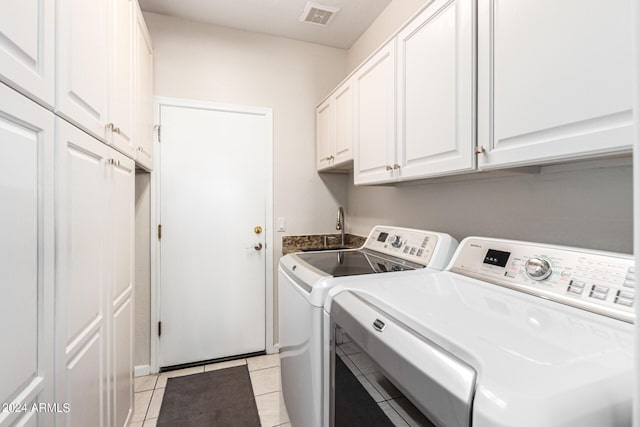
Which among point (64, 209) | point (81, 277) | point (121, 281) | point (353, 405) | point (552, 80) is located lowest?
point (353, 405)

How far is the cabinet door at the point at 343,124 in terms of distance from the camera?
2037 millimetres

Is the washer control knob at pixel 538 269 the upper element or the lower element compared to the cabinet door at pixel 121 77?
lower

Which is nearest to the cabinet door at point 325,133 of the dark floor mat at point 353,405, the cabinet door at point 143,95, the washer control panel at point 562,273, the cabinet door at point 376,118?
the cabinet door at point 376,118

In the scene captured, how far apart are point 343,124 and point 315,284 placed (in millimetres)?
1381

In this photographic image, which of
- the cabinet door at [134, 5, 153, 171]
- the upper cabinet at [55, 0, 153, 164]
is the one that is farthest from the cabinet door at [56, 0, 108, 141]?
the cabinet door at [134, 5, 153, 171]

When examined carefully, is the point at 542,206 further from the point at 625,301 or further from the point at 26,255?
the point at 26,255

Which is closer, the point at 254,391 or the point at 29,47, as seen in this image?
the point at 29,47

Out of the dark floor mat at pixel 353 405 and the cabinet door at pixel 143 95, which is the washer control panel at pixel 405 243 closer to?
the dark floor mat at pixel 353 405

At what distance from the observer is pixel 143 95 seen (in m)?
1.89

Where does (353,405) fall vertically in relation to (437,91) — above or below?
below

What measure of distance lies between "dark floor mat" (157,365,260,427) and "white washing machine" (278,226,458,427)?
1.58 feet

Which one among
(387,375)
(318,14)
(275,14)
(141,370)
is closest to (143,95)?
(275,14)

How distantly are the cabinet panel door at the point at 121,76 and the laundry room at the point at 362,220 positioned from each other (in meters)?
0.02

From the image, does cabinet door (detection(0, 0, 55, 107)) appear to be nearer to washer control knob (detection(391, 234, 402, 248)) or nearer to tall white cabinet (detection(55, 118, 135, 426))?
tall white cabinet (detection(55, 118, 135, 426))
